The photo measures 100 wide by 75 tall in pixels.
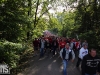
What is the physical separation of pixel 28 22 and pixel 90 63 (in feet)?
19.5

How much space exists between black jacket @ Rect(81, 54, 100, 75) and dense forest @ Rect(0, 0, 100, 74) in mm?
3445

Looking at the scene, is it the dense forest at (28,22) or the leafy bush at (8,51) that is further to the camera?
the dense forest at (28,22)

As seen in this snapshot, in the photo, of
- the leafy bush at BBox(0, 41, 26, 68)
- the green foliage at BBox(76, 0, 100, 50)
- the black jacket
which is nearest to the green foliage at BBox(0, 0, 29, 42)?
the leafy bush at BBox(0, 41, 26, 68)

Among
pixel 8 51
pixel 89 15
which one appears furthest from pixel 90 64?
pixel 89 15

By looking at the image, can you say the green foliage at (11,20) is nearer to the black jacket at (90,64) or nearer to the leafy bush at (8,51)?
the leafy bush at (8,51)

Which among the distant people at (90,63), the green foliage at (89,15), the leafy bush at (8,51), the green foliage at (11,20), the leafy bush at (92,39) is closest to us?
the distant people at (90,63)

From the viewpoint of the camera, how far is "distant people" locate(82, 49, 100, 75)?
6719mm

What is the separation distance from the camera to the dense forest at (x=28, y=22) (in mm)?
9055

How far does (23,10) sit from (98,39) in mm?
9022

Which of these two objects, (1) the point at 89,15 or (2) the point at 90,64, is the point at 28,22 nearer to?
(2) the point at 90,64

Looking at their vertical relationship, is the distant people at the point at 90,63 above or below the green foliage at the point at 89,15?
below

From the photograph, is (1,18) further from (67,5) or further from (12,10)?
(67,5)

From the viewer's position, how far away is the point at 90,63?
6.75m

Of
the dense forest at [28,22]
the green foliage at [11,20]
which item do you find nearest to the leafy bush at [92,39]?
the dense forest at [28,22]
